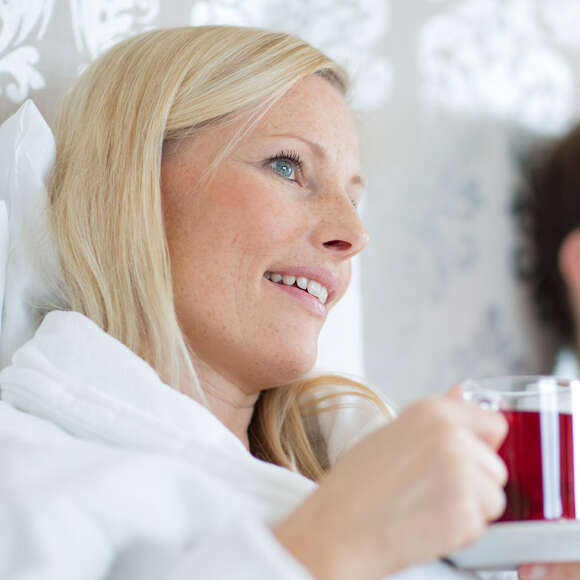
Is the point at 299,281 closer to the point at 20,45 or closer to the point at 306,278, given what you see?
the point at 306,278

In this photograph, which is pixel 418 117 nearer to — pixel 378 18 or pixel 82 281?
pixel 378 18

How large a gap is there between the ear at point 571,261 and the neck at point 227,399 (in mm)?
1051

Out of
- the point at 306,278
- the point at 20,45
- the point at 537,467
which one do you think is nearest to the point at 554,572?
the point at 537,467

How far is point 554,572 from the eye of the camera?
0.91 metres

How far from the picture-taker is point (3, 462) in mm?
729

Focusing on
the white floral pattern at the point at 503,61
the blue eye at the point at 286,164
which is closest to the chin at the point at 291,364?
the blue eye at the point at 286,164

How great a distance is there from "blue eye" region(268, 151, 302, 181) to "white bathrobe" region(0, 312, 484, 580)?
325mm

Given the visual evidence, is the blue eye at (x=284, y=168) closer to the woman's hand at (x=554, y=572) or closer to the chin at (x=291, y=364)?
the chin at (x=291, y=364)

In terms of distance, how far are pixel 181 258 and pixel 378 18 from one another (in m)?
0.98

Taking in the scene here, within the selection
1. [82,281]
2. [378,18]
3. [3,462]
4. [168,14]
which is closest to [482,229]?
[378,18]

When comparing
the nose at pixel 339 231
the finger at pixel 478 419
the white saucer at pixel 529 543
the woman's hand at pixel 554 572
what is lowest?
the woman's hand at pixel 554 572

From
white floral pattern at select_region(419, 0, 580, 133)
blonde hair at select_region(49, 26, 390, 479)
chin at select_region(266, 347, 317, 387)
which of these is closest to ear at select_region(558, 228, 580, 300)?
white floral pattern at select_region(419, 0, 580, 133)

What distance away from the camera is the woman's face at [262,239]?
1.03m

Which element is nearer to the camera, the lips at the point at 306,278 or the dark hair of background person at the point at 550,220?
the lips at the point at 306,278
